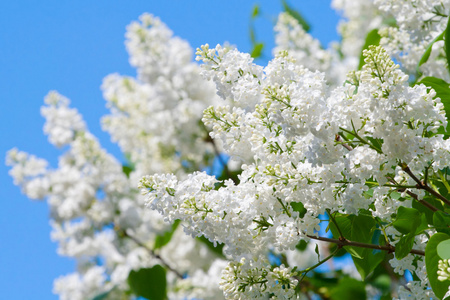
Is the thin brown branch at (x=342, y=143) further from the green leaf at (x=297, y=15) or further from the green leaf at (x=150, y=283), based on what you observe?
the green leaf at (x=297, y=15)

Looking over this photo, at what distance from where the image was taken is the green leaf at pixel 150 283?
4227 millimetres

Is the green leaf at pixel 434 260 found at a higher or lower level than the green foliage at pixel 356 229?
lower

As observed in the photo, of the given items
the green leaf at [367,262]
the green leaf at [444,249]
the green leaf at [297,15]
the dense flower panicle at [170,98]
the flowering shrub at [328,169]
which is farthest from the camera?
the dense flower panicle at [170,98]

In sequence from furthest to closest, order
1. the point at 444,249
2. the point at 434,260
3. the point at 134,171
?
the point at 134,171 → the point at 434,260 → the point at 444,249

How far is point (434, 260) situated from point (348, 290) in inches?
113

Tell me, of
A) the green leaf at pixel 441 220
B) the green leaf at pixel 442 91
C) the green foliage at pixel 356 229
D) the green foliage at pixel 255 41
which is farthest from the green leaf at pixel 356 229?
the green foliage at pixel 255 41

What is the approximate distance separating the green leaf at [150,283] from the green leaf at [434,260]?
2.78 m

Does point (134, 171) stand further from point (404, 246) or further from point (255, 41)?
point (404, 246)

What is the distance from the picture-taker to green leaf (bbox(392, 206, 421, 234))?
5.95 feet

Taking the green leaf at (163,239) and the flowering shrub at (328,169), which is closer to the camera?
the flowering shrub at (328,169)

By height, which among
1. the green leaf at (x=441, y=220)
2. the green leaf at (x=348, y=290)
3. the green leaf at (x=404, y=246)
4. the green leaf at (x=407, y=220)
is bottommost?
the green leaf at (x=404, y=246)

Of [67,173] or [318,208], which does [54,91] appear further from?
[318,208]

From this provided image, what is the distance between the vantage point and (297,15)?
5.16 metres

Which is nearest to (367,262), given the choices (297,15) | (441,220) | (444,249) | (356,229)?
(356,229)
